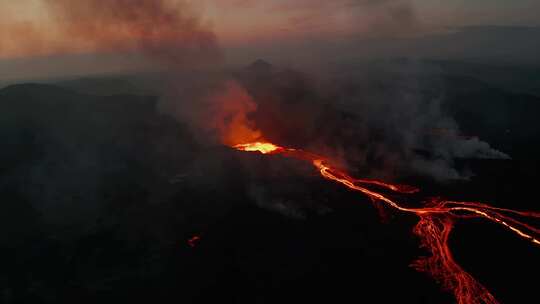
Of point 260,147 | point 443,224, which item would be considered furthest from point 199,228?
point 443,224

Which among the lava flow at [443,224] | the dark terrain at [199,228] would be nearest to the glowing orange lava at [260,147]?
the lava flow at [443,224]

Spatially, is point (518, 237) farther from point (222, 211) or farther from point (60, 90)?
point (60, 90)

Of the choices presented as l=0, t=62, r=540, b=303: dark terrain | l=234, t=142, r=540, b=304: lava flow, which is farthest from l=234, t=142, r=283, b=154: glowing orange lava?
l=0, t=62, r=540, b=303: dark terrain

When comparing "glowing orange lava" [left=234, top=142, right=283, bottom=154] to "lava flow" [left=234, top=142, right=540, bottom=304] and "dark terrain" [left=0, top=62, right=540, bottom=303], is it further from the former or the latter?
"dark terrain" [left=0, top=62, right=540, bottom=303]

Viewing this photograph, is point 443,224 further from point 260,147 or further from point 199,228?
point 260,147

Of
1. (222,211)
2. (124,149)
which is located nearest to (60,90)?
(124,149)

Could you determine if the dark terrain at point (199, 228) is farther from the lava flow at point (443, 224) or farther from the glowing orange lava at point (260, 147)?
the glowing orange lava at point (260, 147)
